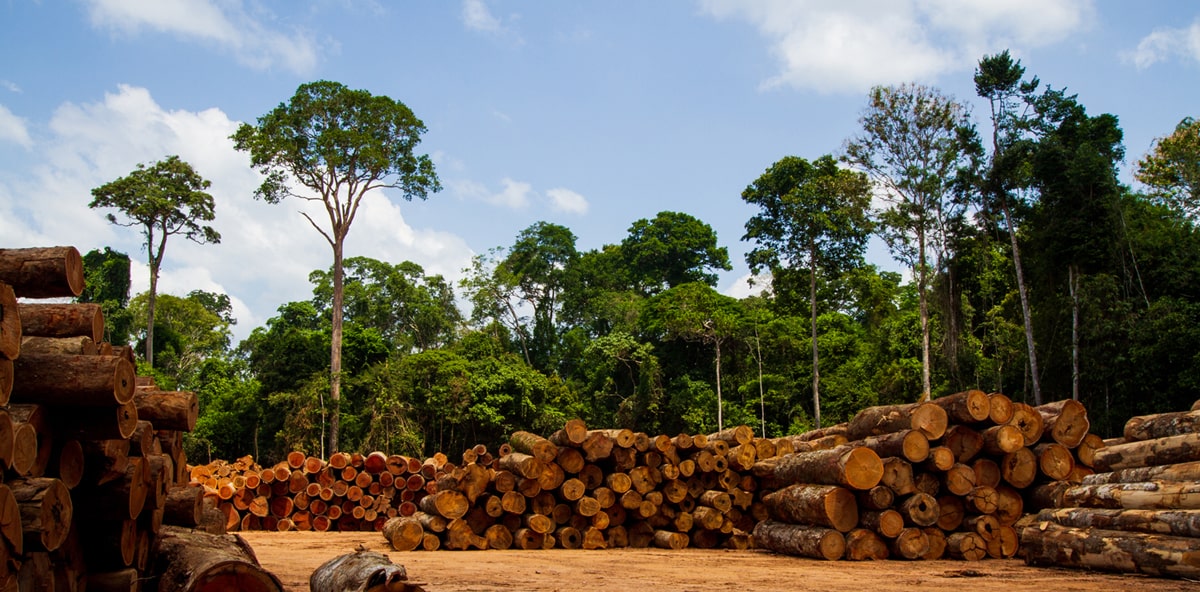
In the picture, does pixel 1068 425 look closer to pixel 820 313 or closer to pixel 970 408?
pixel 970 408

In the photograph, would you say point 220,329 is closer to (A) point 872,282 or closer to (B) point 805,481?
(A) point 872,282

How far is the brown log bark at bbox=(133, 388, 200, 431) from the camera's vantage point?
6.79 metres

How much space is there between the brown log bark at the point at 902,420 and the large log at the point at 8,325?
8814 mm

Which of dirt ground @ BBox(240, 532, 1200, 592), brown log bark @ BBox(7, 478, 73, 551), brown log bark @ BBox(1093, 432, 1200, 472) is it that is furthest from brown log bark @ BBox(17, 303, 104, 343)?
brown log bark @ BBox(1093, 432, 1200, 472)

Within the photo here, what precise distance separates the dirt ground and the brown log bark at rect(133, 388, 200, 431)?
1.65 meters

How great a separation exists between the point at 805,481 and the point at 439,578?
526 cm

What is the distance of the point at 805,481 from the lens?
11.5 meters

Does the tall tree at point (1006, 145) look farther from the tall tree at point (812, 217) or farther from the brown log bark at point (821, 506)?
the brown log bark at point (821, 506)

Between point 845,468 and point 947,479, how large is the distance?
1252mm

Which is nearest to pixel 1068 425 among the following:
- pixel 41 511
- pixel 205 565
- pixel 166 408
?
pixel 205 565

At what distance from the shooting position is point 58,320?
5.86 metres

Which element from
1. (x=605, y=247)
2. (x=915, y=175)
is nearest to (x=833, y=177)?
(x=915, y=175)

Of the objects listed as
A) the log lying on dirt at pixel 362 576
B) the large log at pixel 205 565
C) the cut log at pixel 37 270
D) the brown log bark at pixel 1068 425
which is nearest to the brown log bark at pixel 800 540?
the brown log bark at pixel 1068 425

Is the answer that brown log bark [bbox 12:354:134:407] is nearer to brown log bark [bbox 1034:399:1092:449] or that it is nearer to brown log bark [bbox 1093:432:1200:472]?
brown log bark [bbox 1093:432:1200:472]
